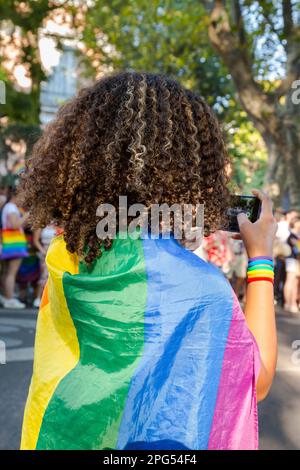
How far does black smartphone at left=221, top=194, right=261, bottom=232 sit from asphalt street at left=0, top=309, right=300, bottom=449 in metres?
2.44

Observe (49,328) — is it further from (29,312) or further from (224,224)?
(29,312)

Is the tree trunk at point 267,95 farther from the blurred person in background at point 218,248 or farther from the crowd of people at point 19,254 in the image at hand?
the crowd of people at point 19,254

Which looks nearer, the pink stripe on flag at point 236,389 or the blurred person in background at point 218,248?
the pink stripe on flag at point 236,389

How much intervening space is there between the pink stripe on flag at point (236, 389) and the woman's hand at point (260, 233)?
256 mm

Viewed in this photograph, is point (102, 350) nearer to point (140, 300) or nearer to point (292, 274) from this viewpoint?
point (140, 300)

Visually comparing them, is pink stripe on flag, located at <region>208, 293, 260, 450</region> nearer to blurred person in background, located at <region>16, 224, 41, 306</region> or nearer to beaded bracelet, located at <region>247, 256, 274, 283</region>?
beaded bracelet, located at <region>247, 256, 274, 283</region>

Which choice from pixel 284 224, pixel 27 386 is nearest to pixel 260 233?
pixel 27 386

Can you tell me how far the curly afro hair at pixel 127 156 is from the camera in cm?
147

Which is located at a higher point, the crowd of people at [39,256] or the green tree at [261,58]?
the green tree at [261,58]

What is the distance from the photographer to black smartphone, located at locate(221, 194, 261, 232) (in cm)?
169

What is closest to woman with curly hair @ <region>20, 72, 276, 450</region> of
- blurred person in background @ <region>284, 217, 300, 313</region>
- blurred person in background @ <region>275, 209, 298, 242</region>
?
blurred person in background @ <region>275, 209, 298, 242</region>

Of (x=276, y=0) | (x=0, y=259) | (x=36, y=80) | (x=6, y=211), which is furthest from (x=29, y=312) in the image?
(x=36, y=80)

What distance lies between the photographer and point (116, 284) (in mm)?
1413

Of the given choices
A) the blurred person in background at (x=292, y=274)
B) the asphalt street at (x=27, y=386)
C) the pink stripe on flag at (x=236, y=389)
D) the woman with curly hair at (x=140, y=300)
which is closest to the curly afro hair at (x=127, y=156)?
the woman with curly hair at (x=140, y=300)
